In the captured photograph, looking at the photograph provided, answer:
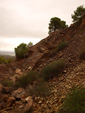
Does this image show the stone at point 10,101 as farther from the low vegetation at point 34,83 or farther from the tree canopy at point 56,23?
the tree canopy at point 56,23

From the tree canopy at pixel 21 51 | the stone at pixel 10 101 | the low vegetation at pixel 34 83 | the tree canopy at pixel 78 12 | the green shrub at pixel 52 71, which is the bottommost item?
the stone at pixel 10 101

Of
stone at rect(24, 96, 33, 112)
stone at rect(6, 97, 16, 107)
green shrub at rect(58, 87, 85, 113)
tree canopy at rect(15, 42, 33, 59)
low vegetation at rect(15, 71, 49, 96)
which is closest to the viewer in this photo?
green shrub at rect(58, 87, 85, 113)

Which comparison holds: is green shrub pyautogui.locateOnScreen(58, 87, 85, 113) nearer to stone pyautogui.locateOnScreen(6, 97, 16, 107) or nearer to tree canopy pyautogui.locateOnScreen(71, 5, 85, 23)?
stone pyautogui.locateOnScreen(6, 97, 16, 107)

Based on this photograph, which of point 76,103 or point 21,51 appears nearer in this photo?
point 76,103

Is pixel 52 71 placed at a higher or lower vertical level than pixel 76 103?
higher

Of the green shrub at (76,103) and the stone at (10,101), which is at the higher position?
the green shrub at (76,103)

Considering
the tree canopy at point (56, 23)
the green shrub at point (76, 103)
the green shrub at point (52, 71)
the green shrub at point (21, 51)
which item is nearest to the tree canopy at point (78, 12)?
the tree canopy at point (56, 23)

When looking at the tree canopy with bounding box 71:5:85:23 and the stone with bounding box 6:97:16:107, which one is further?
the tree canopy with bounding box 71:5:85:23

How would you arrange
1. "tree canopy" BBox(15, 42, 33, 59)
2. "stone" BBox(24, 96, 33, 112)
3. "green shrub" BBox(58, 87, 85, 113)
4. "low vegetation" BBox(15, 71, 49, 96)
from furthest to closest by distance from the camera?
"tree canopy" BBox(15, 42, 33, 59), "low vegetation" BBox(15, 71, 49, 96), "stone" BBox(24, 96, 33, 112), "green shrub" BBox(58, 87, 85, 113)

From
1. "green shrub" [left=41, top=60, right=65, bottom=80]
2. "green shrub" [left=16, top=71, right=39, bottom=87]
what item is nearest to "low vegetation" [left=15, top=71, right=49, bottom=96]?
"green shrub" [left=16, top=71, right=39, bottom=87]

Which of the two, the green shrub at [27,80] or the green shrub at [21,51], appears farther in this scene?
the green shrub at [21,51]

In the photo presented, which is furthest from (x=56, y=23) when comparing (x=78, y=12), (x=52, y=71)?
(x=52, y=71)

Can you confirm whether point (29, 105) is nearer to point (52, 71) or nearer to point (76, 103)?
point (76, 103)

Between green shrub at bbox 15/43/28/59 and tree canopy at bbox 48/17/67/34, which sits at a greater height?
tree canopy at bbox 48/17/67/34
